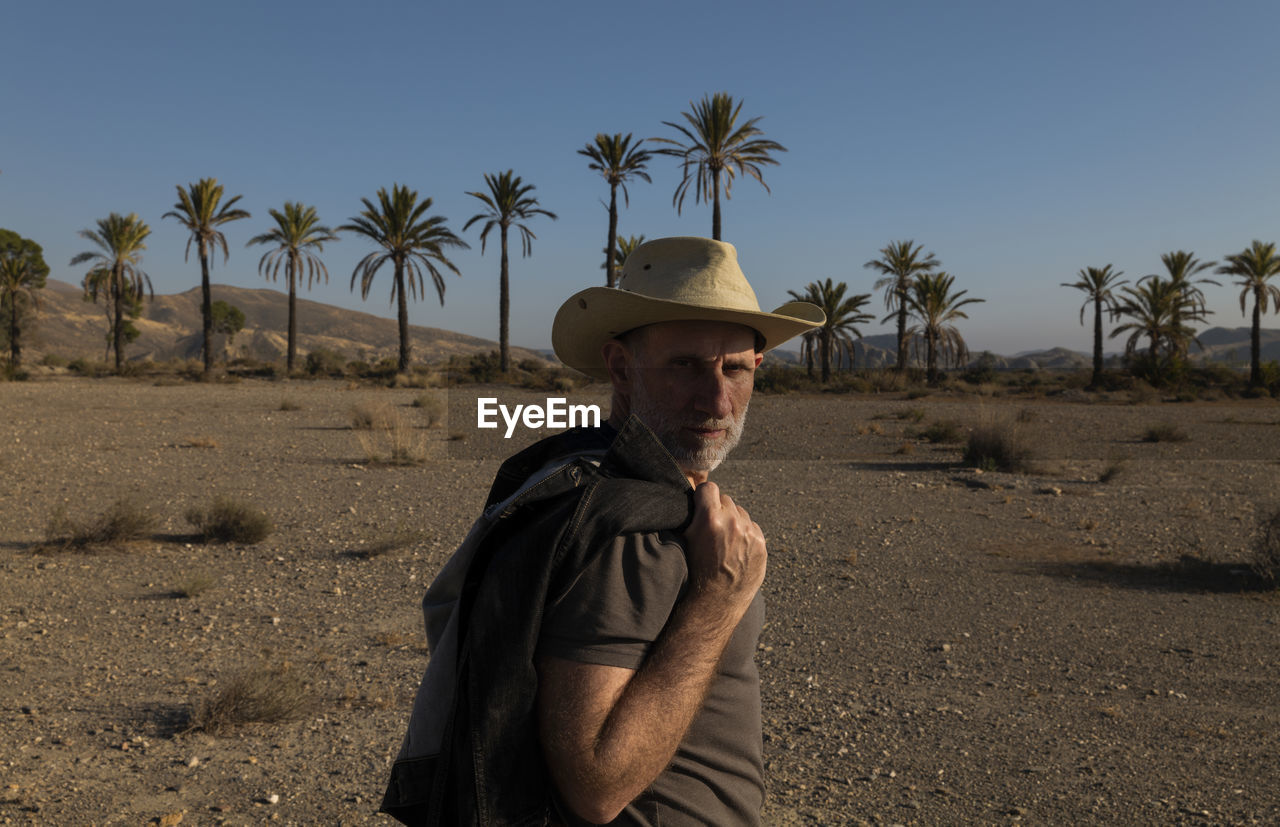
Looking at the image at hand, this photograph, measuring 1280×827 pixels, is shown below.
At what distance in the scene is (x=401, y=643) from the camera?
567 centimetres

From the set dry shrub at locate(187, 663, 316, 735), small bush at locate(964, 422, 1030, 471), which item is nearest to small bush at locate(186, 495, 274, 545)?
dry shrub at locate(187, 663, 316, 735)

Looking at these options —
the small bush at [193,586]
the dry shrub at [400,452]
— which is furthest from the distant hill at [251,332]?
the small bush at [193,586]

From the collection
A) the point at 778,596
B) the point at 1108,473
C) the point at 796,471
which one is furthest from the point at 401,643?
the point at 1108,473

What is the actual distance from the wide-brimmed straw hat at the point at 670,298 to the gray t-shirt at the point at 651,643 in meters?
0.51

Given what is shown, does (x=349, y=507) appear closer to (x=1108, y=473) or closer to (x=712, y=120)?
(x=1108, y=473)

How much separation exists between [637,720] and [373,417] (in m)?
16.6

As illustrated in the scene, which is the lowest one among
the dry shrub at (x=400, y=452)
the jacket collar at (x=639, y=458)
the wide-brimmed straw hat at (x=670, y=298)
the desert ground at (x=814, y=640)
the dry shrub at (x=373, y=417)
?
the desert ground at (x=814, y=640)

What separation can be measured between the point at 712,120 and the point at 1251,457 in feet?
67.3

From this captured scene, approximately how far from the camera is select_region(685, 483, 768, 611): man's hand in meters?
1.33

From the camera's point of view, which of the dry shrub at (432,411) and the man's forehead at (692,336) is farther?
the dry shrub at (432,411)

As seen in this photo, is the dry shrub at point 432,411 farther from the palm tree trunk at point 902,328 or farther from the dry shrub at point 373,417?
the palm tree trunk at point 902,328

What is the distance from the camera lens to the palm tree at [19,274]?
47.1 m

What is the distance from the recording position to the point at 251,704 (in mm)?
4371

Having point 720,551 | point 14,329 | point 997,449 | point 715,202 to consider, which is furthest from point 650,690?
point 14,329
